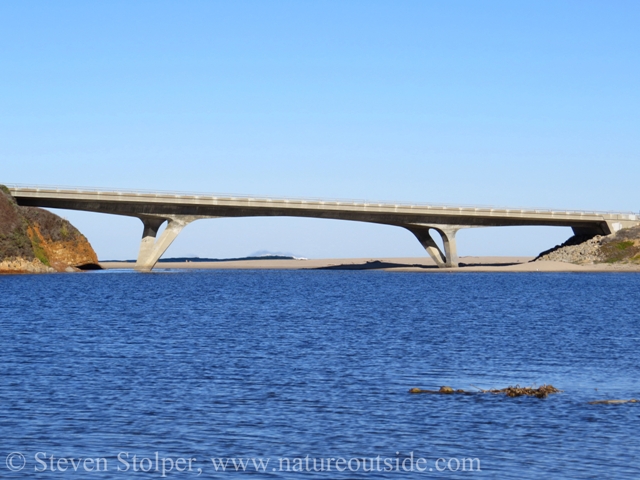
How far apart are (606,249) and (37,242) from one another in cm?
8546

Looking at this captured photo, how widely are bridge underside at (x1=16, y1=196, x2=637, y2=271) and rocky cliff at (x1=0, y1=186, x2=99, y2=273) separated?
153 inches

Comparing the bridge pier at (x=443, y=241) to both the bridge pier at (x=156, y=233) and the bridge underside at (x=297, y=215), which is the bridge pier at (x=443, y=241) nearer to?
the bridge underside at (x=297, y=215)

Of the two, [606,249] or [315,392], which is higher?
[606,249]

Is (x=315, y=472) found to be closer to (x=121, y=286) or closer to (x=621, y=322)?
(x=621, y=322)

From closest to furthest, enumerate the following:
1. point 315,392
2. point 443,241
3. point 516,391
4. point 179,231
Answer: point 516,391, point 315,392, point 179,231, point 443,241

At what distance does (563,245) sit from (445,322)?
108 metres

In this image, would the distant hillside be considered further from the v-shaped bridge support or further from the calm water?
the calm water

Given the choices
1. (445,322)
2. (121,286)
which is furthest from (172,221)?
(445,322)

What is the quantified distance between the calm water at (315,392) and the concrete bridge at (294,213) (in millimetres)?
55852

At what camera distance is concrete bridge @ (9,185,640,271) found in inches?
4318

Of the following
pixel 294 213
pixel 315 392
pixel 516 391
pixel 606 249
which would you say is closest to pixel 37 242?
pixel 294 213

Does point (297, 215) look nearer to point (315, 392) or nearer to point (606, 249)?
point (606, 249)

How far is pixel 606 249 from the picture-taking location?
13688 centimetres

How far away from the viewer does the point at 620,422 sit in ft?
70.6
